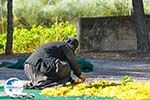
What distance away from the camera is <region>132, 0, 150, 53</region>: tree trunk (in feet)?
74.5

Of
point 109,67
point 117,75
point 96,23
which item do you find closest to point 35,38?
point 96,23

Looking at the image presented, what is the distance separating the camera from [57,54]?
32.9 feet

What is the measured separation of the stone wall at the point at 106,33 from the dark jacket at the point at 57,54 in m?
15.7

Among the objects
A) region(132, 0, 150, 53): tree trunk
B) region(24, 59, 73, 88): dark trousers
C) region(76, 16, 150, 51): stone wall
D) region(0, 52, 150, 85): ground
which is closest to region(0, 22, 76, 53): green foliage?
region(76, 16, 150, 51): stone wall

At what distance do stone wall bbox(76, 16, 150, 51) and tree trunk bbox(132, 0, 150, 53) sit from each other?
8.63ft

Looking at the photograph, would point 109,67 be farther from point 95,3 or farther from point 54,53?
point 95,3

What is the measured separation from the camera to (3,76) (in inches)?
557

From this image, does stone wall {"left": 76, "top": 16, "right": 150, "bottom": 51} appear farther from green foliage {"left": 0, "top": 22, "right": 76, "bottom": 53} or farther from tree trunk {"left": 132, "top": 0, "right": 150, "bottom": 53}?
tree trunk {"left": 132, "top": 0, "right": 150, "bottom": 53}

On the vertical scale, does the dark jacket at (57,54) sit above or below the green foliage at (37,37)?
below

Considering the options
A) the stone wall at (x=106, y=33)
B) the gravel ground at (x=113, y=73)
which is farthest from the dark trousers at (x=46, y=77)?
the stone wall at (x=106, y=33)

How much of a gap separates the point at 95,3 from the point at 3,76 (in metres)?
20.4

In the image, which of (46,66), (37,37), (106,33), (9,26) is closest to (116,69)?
(46,66)

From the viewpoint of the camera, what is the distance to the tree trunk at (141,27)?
22703mm

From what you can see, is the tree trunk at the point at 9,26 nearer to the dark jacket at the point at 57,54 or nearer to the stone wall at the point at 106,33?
the stone wall at the point at 106,33
